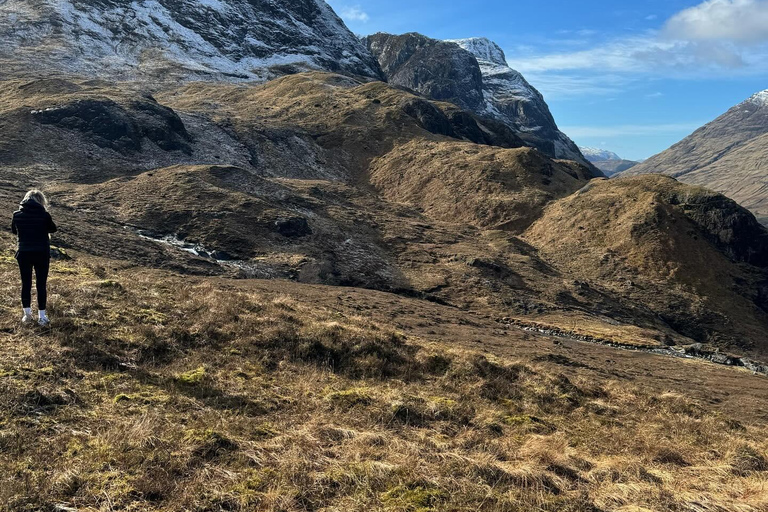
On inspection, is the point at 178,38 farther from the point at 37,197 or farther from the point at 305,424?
the point at 305,424

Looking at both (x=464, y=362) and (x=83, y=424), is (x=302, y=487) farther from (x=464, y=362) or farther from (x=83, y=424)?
(x=464, y=362)

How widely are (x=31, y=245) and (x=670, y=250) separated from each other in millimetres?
54349

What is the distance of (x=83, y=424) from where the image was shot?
297 inches

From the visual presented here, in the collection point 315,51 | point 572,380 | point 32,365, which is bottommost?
point 572,380

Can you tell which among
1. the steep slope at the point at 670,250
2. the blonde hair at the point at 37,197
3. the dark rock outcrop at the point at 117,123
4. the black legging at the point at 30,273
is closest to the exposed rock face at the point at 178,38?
the dark rock outcrop at the point at 117,123

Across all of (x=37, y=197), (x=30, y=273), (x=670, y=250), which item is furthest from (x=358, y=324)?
(x=670, y=250)

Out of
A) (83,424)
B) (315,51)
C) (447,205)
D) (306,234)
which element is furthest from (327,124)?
(315,51)

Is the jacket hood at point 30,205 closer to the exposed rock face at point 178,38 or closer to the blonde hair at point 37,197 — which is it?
the blonde hair at point 37,197

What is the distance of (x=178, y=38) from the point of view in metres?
134

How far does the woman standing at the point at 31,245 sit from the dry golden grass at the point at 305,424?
70 centimetres

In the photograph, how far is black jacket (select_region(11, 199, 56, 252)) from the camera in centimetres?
1064

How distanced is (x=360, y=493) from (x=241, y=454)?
2.10 metres

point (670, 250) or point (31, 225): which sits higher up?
point (31, 225)

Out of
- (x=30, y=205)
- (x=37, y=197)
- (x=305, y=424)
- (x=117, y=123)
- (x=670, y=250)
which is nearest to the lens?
(x=305, y=424)
